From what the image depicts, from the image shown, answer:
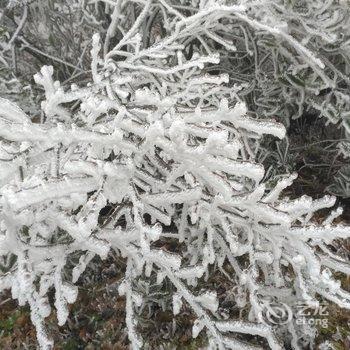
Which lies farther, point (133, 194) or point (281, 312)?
point (281, 312)

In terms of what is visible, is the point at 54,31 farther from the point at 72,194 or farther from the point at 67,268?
the point at 72,194

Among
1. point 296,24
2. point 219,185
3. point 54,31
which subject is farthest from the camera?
point 54,31

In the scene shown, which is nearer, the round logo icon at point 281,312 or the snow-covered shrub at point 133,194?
the snow-covered shrub at point 133,194

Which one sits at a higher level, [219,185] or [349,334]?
[219,185]

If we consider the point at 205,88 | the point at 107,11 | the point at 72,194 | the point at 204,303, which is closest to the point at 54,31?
the point at 107,11

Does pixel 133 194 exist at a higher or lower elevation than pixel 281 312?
higher

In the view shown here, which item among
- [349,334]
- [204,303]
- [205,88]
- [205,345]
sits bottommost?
[205,345]

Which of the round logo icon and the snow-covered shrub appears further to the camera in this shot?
the round logo icon

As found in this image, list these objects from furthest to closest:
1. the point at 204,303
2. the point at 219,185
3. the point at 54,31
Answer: the point at 54,31 < the point at 204,303 < the point at 219,185

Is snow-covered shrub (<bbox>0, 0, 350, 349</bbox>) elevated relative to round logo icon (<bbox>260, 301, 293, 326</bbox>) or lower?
elevated

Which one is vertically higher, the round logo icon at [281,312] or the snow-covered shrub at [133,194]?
the snow-covered shrub at [133,194]

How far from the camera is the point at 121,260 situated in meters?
3.31

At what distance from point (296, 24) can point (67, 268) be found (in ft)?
6.76

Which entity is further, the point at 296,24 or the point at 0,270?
the point at 296,24
